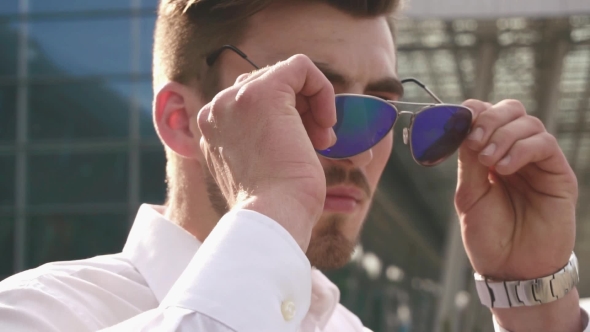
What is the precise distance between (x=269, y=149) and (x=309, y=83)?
0.67ft

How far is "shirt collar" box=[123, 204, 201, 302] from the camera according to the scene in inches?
88.0

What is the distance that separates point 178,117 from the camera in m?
2.58

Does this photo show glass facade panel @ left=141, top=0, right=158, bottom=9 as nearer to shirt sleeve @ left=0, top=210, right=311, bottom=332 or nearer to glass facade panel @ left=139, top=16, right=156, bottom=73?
glass facade panel @ left=139, top=16, right=156, bottom=73

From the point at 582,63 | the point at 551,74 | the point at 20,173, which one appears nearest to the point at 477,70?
the point at 551,74

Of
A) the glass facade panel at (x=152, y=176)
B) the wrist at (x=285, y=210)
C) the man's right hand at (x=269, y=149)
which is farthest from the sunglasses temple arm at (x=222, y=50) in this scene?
the glass facade panel at (x=152, y=176)

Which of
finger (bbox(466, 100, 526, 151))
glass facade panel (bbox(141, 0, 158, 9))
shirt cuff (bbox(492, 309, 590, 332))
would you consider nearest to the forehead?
finger (bbox(466, 100, 526, 151))

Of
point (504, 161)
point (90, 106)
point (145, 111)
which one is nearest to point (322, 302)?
point (504, 161)

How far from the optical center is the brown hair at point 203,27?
8.27ft

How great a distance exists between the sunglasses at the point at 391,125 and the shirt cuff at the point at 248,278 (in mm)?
763

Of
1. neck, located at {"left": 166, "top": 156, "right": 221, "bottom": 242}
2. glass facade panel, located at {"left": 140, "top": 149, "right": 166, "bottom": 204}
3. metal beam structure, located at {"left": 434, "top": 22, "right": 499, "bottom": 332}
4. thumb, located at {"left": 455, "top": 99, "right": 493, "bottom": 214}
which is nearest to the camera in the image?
neck, located at {"left": 166, "top": 156, "right": 221, "bottom": 242}

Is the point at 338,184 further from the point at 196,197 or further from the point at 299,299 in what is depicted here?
the point at 299,299

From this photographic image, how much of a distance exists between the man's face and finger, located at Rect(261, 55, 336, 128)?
647 millimetres

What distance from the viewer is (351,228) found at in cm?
250

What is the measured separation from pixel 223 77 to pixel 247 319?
1.22 meters
